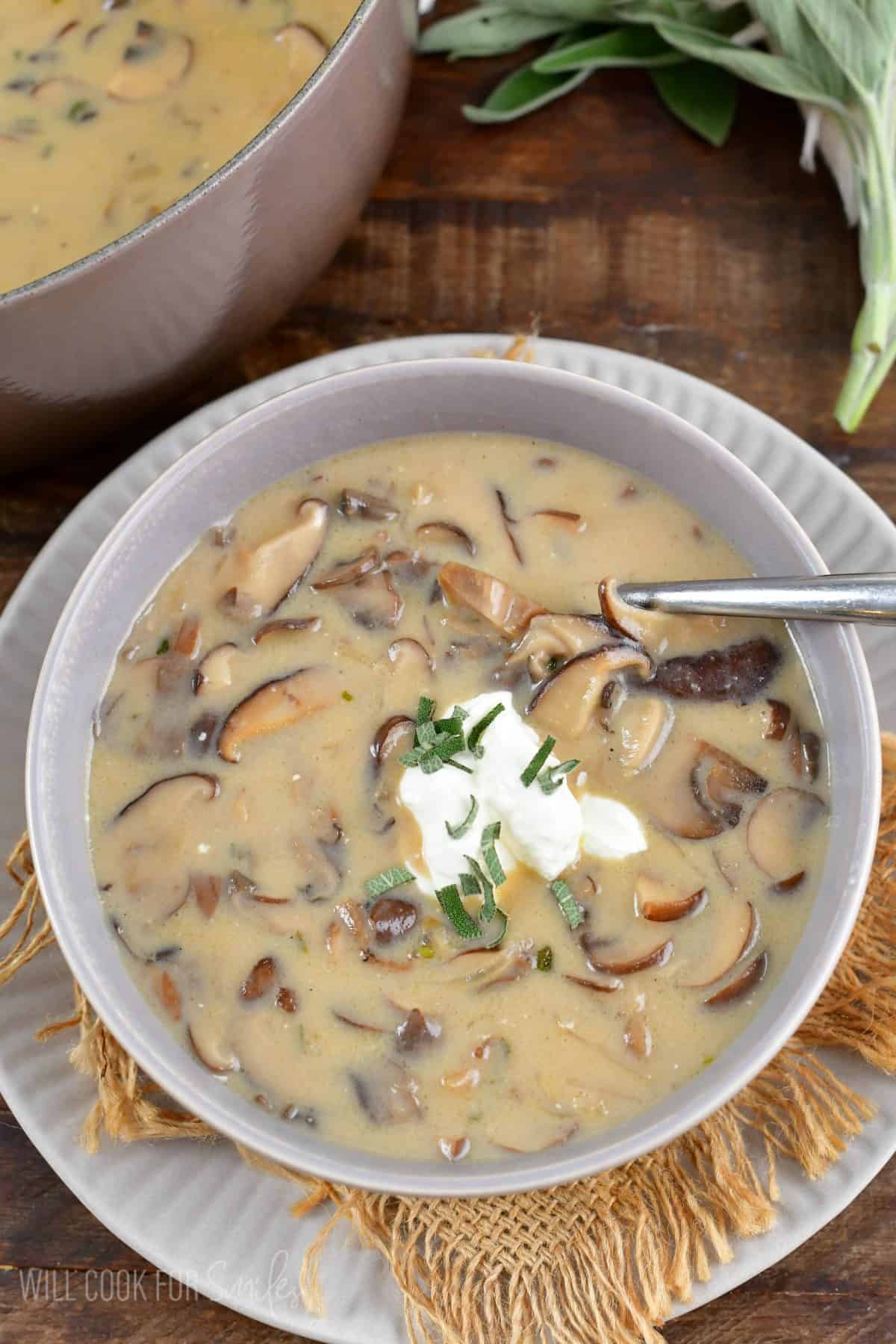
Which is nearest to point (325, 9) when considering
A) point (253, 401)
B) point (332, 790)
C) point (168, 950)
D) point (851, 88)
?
point (253, 401)

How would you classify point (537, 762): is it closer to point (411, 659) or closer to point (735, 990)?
point (411, 659)

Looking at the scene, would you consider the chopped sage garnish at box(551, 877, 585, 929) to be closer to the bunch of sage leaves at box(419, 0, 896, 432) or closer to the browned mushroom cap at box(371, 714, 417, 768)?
the browned mushroom cap at box(371, 714, 417, 768)

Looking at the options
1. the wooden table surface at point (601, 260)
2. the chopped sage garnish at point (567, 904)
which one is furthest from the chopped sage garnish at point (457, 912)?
the wooden table surface at point (601, 260)

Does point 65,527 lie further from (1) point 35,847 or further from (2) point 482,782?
(2) point 482,782

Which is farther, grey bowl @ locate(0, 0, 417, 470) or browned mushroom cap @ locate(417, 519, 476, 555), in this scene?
browned mushroom cap @ locate(417, 519, 476, 555)

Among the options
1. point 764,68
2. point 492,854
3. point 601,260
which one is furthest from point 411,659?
point 764,68

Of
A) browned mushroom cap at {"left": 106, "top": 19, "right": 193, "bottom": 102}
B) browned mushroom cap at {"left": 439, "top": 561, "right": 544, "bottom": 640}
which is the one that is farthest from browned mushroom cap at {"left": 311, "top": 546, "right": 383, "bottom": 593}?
browned mushroom cap at {"left": 106, "top": 19, "right": 193, "bottom": 102}
